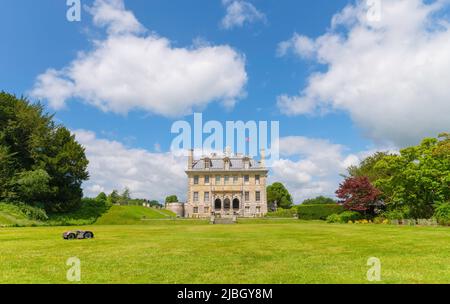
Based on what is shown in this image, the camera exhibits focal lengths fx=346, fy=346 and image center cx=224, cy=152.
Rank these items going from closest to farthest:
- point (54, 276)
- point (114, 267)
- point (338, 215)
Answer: point (54, 276) → point (114, 267) → point (338, 215)

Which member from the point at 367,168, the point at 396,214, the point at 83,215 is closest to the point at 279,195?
the point at 367,168

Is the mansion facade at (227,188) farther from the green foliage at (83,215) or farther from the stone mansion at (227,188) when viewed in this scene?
the green foliage at (83,215)

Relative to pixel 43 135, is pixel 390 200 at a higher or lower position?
lower

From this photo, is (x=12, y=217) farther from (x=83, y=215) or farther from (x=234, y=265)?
(x=234, y=265)

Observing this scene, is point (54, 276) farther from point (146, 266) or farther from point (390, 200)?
point (390, 200)

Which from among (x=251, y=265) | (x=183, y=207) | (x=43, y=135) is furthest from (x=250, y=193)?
(x=251, y=265)

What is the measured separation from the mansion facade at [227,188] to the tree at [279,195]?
93.0ft

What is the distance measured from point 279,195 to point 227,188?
33.4 meters

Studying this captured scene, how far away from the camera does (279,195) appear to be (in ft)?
317

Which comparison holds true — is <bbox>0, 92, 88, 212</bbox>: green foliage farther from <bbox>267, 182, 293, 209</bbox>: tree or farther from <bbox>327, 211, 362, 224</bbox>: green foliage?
<bbox>267, 182, 293, 209</bbox>: tree

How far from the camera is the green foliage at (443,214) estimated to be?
3135 centimetres
